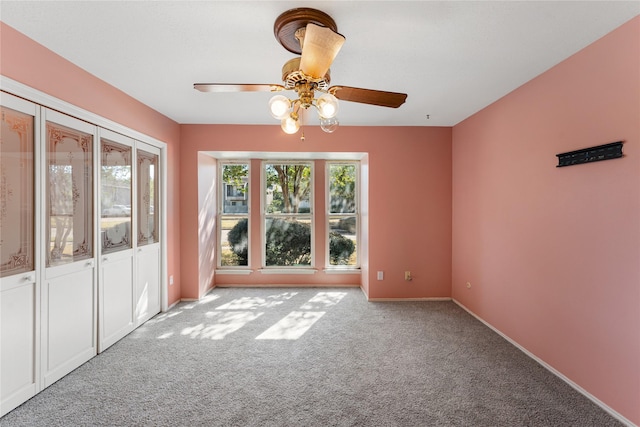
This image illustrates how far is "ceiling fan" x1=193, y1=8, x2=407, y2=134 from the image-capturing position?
1346mm

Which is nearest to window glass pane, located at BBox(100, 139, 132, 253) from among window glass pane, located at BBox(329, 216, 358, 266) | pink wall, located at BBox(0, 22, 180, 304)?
pink wall, located at BBox(0, 22, 180, 304)

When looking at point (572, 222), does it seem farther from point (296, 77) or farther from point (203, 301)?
point (203, 301)

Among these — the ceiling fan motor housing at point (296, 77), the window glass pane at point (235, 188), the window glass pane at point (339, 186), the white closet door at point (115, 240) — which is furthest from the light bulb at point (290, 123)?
the window glass pane at point (235, 188)

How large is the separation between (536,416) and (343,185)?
359 cm

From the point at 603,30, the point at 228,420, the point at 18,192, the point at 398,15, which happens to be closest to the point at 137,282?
the point at 18,192

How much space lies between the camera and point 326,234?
4.77 meters

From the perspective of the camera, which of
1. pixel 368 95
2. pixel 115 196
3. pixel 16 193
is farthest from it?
pixel 115 196

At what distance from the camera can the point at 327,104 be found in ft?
5.23

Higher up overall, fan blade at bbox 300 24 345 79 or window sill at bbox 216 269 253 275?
fan blade at bbox 300 24 345 79

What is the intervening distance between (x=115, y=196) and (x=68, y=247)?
691 mm

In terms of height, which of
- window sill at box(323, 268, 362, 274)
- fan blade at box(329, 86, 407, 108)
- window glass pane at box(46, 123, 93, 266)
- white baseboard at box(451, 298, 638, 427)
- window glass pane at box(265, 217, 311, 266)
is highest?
fan blade at box(329, 86, 407, 108)

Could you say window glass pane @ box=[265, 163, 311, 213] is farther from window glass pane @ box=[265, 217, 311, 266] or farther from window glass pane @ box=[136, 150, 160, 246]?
window glass pane @ box=[136, 150, 160, 246]

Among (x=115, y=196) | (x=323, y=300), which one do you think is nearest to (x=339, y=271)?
(x=323, y=300)

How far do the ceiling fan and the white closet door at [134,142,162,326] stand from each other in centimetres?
195
